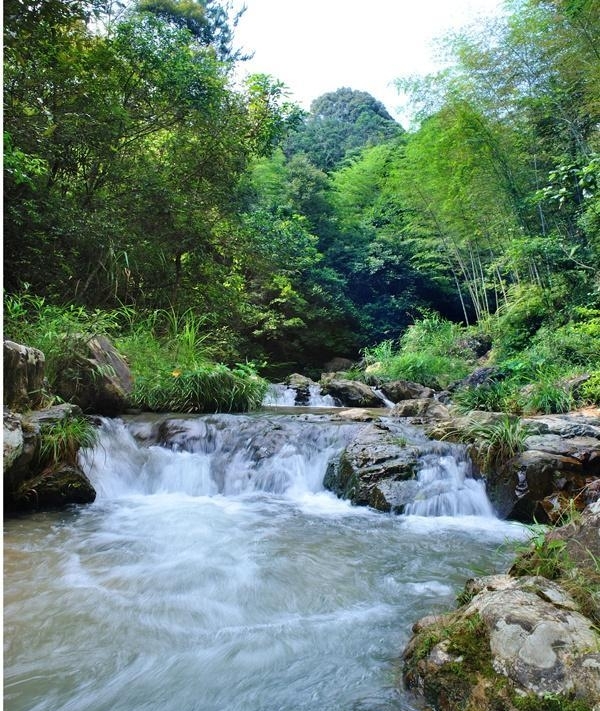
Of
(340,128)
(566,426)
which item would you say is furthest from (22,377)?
(340,128)

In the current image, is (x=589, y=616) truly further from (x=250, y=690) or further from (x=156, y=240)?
(x=156, y=240)

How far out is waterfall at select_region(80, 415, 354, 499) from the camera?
455cm

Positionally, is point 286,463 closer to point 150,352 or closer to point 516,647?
point 150,352

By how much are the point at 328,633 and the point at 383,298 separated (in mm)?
14730

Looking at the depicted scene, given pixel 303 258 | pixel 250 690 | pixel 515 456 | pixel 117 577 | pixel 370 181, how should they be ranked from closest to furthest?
pixel 250 690 → pixel 117 577 → pixel 515 456 → pixel 303 258 → pixel 370 181

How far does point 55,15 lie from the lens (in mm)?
4578

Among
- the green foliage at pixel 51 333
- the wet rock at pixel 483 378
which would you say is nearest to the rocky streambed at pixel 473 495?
the green foliage at pixel 51 333

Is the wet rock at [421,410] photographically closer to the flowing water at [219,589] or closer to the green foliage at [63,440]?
the flowing water at [219,589]

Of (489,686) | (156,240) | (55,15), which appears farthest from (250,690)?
(156,240)

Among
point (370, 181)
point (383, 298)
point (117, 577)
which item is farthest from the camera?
point (370, 181)

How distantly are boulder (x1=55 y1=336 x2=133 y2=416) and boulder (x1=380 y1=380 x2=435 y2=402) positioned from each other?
216 inches

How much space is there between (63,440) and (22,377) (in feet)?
2.14

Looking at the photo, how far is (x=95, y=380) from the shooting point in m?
5.35

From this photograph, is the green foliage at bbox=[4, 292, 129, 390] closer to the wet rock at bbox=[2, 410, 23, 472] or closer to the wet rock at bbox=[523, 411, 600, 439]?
the wet rock at bbox=[2, 410, 23, 472]
